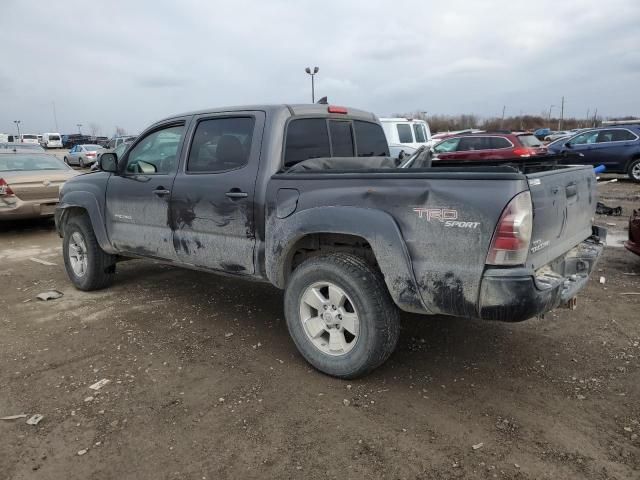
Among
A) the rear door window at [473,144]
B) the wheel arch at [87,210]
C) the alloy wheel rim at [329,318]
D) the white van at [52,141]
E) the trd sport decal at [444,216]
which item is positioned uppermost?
the white van at [52,141]

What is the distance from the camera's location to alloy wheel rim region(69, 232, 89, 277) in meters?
5.45

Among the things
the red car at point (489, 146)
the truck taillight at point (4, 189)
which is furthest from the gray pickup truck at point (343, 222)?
the red car at point (489, 146)

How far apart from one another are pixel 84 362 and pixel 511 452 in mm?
3028

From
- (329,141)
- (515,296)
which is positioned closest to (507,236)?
(515,296)

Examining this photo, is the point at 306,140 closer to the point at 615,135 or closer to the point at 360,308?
the point at 360,308

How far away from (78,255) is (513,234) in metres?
→ 4.77

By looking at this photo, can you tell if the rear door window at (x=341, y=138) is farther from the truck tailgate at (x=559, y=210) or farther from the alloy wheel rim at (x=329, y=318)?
the truck tailgate at (x=559, y=210)

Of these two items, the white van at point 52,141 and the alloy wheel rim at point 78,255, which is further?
the white van at point 52,141

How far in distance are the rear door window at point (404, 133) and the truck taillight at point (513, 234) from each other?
41.9 ft

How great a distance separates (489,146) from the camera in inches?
560


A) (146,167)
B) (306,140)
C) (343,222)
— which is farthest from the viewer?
(146,167)

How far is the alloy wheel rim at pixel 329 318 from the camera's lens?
128 inches

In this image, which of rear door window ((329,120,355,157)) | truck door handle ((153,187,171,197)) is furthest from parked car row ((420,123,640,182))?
truck door handle ((153,187,171,197))

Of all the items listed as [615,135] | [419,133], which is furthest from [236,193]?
[615,135]
